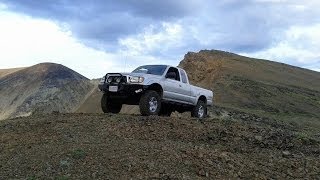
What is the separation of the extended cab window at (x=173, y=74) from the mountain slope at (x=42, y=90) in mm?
33519

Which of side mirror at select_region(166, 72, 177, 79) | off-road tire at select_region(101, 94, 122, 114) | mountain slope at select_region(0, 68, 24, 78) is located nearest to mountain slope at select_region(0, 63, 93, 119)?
mountain slope at select_region(0, 68, 24, 78)

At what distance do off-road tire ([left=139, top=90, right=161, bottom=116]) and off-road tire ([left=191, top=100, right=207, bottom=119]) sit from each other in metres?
2.41

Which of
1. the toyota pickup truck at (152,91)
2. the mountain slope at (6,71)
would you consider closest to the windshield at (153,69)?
the toyota pickup truck at (152,91)

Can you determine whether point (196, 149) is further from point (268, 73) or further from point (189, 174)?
point (268, 73)

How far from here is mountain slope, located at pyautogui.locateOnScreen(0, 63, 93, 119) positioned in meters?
49.5

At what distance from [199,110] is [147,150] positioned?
7368mm

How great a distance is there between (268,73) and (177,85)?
95.0ft

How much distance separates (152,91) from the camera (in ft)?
46.0

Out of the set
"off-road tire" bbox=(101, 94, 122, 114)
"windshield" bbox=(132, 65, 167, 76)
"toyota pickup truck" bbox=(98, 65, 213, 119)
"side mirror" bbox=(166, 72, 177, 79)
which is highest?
"windshield" bbox=(132, 65, 167, 76)

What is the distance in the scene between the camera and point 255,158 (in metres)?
9.46

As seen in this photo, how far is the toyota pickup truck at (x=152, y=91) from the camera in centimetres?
1380

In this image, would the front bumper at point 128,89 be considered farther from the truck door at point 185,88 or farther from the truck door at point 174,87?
the truck door at point 185,88

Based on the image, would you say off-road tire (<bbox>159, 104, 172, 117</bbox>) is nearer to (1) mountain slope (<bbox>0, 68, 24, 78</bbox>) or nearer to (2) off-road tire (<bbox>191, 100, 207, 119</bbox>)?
(2) off-road tire (<bbox>191, 100, 207, 119</bbox>)

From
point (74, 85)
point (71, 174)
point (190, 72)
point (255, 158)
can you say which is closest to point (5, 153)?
point (71, 174)
